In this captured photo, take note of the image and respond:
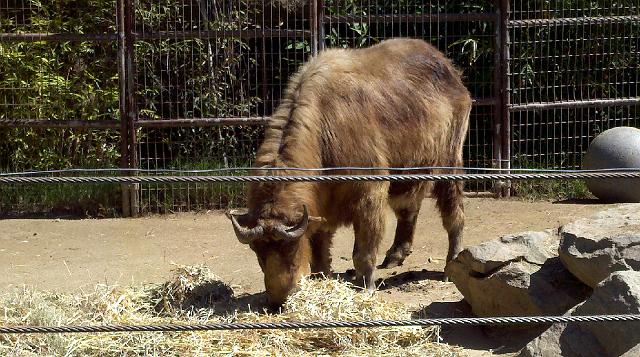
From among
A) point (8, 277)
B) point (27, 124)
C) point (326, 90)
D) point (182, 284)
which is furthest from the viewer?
point (27, 124)

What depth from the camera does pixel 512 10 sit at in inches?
451

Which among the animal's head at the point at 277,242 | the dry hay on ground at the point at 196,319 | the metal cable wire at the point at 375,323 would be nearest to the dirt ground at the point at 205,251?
the dry hay on ground at the point at 196,319

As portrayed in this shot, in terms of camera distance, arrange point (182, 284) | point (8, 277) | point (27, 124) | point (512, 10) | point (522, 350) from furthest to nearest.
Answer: point (512, 10), point (27, 124), point (8, 277), point (182, 284), point (522, 350)

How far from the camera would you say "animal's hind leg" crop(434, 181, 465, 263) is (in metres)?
8.30

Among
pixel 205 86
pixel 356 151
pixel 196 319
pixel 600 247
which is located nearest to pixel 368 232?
pixel 356 151

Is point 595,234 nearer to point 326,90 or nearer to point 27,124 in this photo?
point 326,90

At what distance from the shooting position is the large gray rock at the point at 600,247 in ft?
19.0

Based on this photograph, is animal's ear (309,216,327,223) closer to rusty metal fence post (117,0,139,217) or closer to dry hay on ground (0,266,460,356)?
dry hay on ground (0,266,460,356)

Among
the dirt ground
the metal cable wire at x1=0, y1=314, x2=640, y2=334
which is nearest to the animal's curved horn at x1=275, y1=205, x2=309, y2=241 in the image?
the dirt ground

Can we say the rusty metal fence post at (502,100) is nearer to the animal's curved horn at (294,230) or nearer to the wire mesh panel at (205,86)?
the wire mesh panel at (205,86)

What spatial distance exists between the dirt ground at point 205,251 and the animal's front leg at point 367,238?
0.71 ft

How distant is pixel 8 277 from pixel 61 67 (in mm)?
3488

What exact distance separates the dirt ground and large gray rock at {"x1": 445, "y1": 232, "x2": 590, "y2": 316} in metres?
0.20

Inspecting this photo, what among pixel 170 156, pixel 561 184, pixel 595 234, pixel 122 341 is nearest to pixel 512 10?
pixel 561 184
